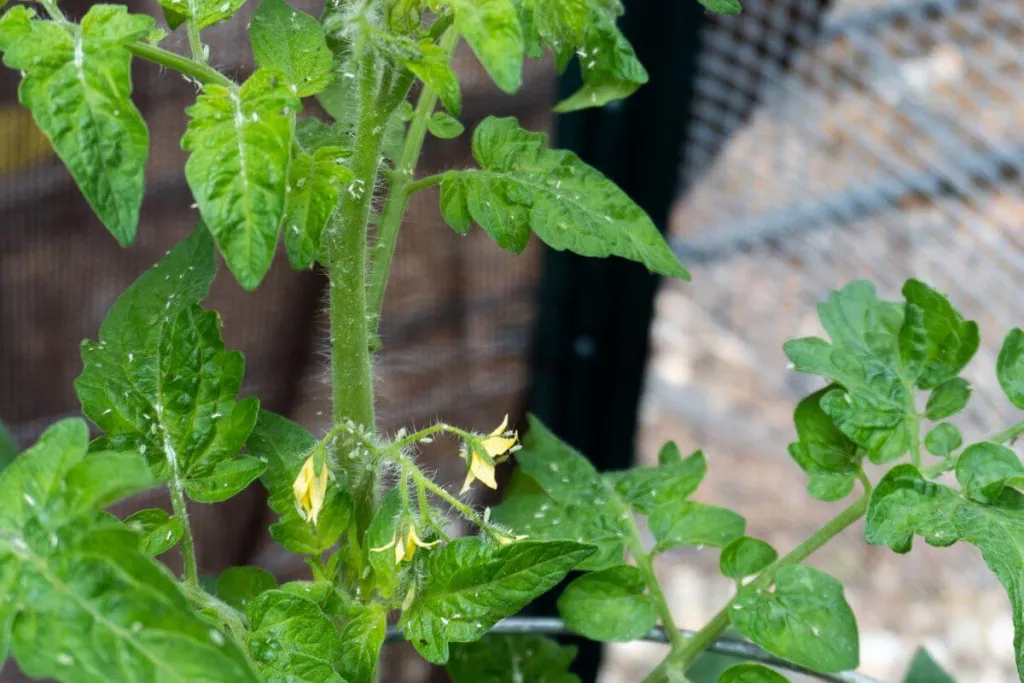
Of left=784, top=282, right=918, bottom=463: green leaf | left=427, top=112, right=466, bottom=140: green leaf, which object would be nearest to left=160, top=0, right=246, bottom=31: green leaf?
left=427, top=112, right=466, bottom=140: green leaf

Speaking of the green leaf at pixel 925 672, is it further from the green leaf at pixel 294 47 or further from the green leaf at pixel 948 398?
the green leaf at pixel 294 47

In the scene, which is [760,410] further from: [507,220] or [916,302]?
[507,220]

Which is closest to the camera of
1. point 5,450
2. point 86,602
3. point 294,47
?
point 86,602

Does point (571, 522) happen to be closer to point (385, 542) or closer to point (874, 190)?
point (385, 542)

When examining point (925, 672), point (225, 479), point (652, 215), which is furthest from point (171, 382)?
point (652, 215)

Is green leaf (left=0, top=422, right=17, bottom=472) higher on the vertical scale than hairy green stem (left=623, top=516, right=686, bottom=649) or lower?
higher

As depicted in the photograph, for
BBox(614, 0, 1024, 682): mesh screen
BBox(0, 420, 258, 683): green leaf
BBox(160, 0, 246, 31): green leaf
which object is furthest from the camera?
BBox(614, 0, 1024, 682): mesh screen

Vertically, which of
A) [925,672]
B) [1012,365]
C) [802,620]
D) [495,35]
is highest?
[495,35]

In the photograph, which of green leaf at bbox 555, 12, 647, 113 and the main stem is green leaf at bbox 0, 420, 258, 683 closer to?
the main stem
